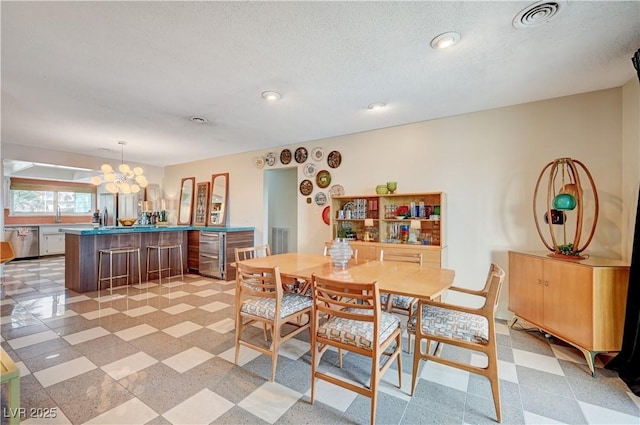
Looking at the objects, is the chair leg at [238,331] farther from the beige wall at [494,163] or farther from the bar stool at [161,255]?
the bar stool at [161,255]

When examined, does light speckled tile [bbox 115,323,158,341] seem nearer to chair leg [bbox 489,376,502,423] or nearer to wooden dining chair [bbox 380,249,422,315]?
wooden dining chair [bbox 380,249,422,315]

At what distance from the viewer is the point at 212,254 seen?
5320mm

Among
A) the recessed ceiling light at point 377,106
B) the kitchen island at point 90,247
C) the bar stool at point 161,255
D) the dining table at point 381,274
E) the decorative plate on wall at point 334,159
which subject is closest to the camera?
the dining table at point 381,274

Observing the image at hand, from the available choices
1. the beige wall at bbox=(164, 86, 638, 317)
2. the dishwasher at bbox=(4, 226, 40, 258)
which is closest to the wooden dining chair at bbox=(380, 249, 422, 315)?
the beige wall at bbox=(164, 86, 638, 317)

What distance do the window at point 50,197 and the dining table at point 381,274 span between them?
863 cm

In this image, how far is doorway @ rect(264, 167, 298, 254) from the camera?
643 centimetres

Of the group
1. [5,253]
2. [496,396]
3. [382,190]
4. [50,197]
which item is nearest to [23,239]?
[50,197]

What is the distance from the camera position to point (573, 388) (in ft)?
6.67

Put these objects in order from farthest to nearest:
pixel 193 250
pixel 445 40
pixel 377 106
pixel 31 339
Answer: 1. pixel 193 250
2. pixel 377 106
3. pixel 31 339
4. pixel 445 40

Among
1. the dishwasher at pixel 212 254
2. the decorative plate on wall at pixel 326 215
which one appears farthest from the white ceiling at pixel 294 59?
the dishwasher at pixel 212 254

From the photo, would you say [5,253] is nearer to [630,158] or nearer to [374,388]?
[374,388]

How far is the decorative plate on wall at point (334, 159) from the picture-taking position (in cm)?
457

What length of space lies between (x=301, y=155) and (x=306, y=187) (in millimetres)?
584

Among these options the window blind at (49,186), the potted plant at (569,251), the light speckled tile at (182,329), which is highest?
the window blind at (49,186)
